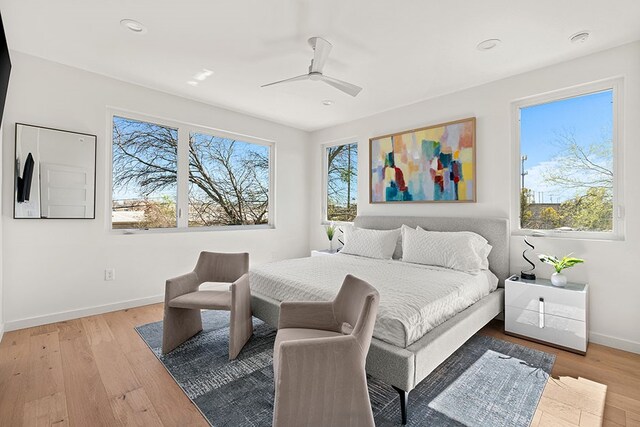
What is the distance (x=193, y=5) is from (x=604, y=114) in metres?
3.59

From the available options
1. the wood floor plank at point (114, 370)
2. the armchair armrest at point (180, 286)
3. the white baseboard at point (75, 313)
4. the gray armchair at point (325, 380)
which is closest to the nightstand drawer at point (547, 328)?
the gray armchair at point (325, 380)

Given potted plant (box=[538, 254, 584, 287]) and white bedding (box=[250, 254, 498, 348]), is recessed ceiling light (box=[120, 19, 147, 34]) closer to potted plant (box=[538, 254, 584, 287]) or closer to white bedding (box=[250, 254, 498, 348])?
white bedding (box=[250, 254, 498, 348])

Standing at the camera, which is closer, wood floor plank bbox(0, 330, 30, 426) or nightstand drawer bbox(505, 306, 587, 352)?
A: wood floor plank bbox(0, 330, 30, 426)

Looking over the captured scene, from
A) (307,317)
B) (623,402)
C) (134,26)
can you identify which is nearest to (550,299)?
(623,402)

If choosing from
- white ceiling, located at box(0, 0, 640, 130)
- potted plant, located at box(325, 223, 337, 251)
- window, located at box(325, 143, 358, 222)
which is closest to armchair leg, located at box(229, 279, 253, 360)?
white ceiling, located at box(0, 0, 640, 130)

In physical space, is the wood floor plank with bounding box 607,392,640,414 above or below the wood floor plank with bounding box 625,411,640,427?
above

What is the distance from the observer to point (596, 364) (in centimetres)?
238

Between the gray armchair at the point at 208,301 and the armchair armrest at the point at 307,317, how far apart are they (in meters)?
0.58

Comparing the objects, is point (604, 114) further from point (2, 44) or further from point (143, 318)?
point (143, 318)

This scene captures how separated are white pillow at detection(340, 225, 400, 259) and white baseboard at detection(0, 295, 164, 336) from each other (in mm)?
2502

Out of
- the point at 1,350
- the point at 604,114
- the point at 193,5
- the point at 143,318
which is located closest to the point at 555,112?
the point at 604,114

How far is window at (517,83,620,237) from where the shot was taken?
109 inches

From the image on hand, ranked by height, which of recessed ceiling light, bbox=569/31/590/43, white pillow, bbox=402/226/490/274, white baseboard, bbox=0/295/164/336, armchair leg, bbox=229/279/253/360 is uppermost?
recessed ceiling light, bbox=569/31/590/43

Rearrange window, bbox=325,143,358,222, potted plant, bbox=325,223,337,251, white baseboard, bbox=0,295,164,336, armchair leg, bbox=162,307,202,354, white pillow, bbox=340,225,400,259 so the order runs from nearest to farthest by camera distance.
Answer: armchair leg, bbox=162,307,202,354 → white baseboard, bbox=0,295,164,336 → white pillow, bbox=340,225,400,259 → potted plant, bbox=325,223,337,251 → window, bbox=325,143,358,222
